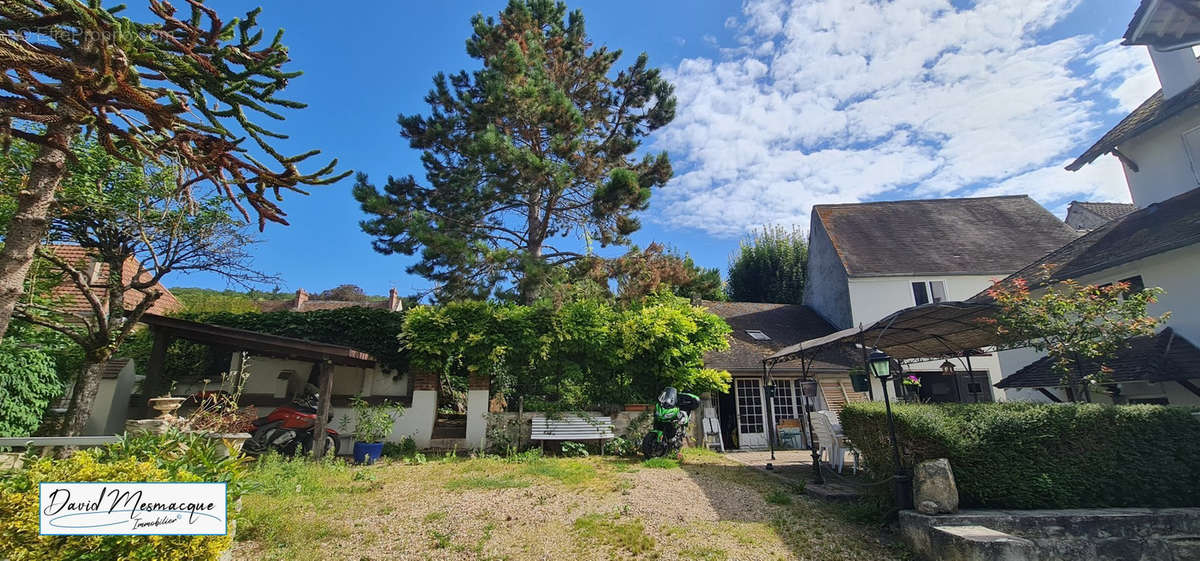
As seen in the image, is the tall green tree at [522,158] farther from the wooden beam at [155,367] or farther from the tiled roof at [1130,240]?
the tiled roof at [1130,240]

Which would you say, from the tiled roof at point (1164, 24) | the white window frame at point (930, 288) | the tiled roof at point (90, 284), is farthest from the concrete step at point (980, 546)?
the white window frame at point (930, 288)

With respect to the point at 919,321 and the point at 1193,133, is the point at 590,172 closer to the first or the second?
the point at 919,321

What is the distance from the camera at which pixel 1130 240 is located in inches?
363

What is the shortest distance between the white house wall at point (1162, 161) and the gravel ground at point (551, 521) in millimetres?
11188

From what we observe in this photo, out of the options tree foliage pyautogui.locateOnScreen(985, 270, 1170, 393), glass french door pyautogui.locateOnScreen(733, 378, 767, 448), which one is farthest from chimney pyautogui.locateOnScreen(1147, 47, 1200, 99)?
glass french door pyautogui.locateOnScreen(733, 378, 767, 448)

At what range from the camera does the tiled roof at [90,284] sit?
857 centimetres

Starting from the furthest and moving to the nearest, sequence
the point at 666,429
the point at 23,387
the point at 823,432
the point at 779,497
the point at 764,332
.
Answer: the point at 764,332, the point at 666,429, the point at 823,432, the point at 23,387, the point at 779,497

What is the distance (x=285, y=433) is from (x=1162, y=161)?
19.6 m

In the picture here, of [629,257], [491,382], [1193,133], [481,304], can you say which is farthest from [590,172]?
[1193,133]

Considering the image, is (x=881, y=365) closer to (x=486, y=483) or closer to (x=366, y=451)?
(x=486, y=483)

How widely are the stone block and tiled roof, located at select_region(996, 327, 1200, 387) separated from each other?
157 inches

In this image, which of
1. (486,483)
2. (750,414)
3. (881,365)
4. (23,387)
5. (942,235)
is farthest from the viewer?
(942,235)

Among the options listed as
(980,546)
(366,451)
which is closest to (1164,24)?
(980,546)

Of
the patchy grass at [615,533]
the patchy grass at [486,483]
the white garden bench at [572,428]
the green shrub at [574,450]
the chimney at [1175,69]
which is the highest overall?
the chimney at [1175,69]
